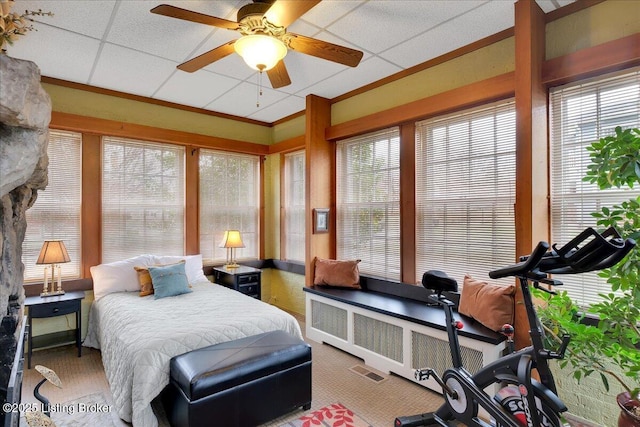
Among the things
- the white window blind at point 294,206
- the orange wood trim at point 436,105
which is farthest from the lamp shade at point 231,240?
the orange wood trim at point 436,105

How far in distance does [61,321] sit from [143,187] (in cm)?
174

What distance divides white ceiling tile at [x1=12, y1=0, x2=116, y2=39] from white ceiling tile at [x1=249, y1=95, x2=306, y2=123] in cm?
213

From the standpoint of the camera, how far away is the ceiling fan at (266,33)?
1.92m

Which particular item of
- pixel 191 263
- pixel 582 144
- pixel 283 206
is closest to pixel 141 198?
pixel 191 263

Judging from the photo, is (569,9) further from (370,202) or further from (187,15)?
(187,15)

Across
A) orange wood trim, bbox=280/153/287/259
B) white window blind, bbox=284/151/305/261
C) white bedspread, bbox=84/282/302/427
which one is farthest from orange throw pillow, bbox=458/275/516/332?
orange wood trim, bbox=280/153/287/259

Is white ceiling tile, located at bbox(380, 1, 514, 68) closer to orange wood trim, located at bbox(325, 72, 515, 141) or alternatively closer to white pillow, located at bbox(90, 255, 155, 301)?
orange wood trim, located at bbox(325, 72, 515, 141)

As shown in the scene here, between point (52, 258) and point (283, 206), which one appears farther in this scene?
point (283, 206)

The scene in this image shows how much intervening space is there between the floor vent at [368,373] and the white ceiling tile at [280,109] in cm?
323

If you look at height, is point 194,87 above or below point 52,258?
above

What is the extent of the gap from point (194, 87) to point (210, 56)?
1.57 meters

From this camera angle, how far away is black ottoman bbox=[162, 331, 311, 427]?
2037mm

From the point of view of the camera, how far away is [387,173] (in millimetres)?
3732

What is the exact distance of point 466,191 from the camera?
3.04 metres
